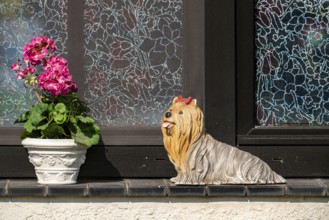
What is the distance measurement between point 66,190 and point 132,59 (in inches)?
37.1

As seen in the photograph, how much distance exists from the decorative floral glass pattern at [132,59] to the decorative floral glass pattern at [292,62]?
0.49 meters

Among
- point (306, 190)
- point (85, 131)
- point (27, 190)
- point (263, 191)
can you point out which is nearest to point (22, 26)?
point (85, 131)

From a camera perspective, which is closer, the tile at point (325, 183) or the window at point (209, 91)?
the tile at point (325, 183)

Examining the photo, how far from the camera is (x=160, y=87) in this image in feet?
23.3

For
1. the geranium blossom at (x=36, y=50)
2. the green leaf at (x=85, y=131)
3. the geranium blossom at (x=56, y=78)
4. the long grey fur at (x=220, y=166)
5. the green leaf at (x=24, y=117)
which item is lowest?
the long grey fur at (x=220, y=166)

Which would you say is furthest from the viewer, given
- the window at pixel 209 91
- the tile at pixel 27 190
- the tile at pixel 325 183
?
the window at pixel 209 91

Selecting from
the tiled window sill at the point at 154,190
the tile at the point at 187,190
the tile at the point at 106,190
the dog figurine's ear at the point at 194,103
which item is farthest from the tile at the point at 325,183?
the tile at the point at 106,190

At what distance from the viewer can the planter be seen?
6.66 meters

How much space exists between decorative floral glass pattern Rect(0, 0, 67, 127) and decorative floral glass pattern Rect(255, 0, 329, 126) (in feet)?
3.84

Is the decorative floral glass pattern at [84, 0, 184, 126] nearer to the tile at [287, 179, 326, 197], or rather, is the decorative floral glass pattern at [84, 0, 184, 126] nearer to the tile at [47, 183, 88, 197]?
the tile at [47, 183, 88, 197]

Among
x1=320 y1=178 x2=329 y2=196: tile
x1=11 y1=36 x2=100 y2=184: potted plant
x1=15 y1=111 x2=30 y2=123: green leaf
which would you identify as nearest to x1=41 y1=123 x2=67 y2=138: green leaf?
x1=11 y1=36 x2=100 y2=184: potted plant

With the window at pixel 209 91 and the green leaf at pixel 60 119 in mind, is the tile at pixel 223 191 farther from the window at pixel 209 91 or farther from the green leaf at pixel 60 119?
the green leaf at pixel 60 119

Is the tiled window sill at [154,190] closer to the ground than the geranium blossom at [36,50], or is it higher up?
closer to the ground

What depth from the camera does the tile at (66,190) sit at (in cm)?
664
